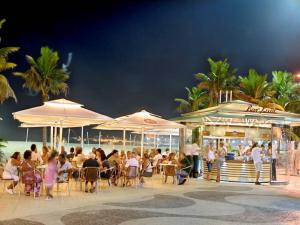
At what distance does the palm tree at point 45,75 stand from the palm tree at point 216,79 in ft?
40.9

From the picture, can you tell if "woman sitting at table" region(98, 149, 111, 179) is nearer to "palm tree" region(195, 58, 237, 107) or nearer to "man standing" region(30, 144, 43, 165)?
"man standing" region(30, 144, 43, 165)

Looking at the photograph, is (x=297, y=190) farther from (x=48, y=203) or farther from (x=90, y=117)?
(x=48, y=203)

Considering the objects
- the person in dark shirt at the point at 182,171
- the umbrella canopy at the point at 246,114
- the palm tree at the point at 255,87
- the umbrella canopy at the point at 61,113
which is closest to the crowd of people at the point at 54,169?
the umbrella canopy at the point at 61,113

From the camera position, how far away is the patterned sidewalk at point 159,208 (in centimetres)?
920

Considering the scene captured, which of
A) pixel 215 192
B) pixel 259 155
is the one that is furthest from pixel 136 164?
pixel 259 155

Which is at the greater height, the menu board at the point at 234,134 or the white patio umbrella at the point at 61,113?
the white patio umbrella at the point at 61,113

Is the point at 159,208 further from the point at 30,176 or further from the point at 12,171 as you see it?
the point at 12,171

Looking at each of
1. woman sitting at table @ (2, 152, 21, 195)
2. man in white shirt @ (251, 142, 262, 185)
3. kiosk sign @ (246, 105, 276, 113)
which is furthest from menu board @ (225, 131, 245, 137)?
woman sitting at table @ (2, 152, 21, 195)

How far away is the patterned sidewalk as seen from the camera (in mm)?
9203

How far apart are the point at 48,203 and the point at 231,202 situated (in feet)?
16.5

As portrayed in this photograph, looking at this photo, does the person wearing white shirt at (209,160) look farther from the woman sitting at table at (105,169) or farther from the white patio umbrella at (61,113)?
the white patio umbrella at (61,113)

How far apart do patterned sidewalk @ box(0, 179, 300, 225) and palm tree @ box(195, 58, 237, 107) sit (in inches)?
984

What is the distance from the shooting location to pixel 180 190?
15.2 meters

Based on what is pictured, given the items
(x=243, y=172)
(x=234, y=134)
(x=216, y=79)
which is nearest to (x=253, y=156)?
(x=243, y=172)
